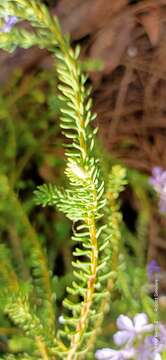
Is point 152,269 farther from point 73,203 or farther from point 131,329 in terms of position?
point 73,203

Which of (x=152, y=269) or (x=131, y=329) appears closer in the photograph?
(x=131, y=329)

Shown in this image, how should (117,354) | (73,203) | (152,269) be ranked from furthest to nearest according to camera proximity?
(152,269), (117,354), (73,203)

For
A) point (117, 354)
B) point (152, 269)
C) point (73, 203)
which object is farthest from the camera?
point (152, 269)

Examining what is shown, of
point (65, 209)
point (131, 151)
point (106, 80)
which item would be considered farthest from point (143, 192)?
point (65, 209)

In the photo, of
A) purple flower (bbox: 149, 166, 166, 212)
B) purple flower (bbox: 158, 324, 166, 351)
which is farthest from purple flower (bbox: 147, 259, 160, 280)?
purple flower (bbox: 158, 324, 166, 351)

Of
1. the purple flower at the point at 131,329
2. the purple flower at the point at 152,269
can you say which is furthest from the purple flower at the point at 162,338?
the purple flower at the point at 152,269

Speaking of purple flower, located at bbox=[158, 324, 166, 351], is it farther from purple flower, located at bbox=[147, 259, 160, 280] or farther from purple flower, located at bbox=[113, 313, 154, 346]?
purple flower, located at bbox=[147, 259, 160, 280]

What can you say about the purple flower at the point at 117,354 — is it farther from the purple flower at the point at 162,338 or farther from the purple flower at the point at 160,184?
the purple flower at the point at 160,184

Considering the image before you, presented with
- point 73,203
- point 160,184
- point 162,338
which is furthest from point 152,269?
point 73,203

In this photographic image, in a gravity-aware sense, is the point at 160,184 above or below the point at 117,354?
above
